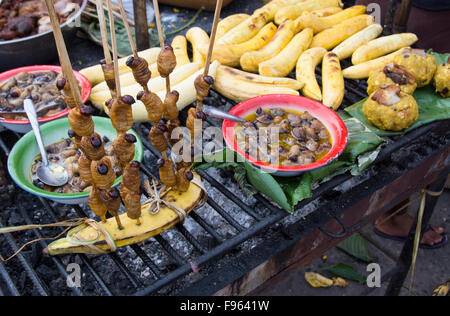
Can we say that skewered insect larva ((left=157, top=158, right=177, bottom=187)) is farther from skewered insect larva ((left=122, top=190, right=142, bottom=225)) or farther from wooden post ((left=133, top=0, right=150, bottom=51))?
wooden post ((left=133, top=0, right=150, bottom=51))

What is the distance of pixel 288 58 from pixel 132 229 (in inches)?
67.8

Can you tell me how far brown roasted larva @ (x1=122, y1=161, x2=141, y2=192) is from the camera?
4.76 feet

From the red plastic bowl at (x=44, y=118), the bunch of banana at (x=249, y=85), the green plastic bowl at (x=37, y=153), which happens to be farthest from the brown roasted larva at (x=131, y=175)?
the bunch of banana at (x=249, y=85)

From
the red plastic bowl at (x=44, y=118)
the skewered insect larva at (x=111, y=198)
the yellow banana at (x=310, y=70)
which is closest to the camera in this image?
the skewered insect larva at (x=111, y=198)

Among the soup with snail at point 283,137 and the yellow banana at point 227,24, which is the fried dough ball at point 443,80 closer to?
the soup with snail at point 283,137

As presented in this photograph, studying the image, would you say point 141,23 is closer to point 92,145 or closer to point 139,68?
point 139,68

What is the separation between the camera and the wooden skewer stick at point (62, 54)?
3.25ft

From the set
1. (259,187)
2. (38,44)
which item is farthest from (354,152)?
(38,44)

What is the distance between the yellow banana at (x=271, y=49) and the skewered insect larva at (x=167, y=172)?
4.28ft

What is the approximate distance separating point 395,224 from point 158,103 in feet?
9.89

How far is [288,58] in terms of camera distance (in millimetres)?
2799

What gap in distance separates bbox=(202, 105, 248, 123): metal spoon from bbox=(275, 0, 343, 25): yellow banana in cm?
145

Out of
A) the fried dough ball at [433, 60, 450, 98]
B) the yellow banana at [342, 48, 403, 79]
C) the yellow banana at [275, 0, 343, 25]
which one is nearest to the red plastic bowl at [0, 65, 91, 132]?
the yellow banana at [275, 0, 343, 25]
